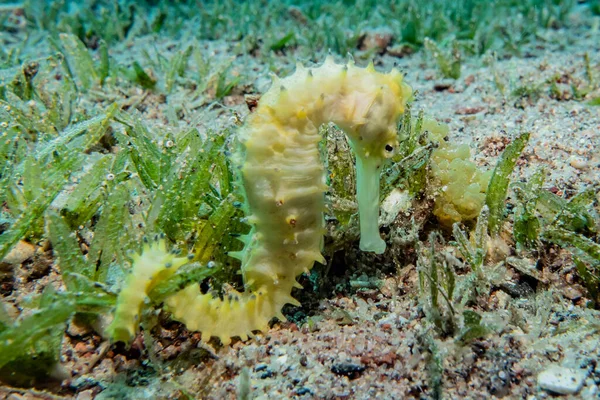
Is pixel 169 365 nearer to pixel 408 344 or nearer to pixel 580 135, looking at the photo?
pixel 408 344

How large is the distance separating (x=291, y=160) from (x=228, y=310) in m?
0.75

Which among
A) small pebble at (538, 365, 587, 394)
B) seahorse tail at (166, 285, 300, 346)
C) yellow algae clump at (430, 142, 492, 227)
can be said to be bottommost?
small pebble at (538, 365, 587, 394)

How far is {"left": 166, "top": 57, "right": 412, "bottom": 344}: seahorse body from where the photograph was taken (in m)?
1.96

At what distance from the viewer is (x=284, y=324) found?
7.38ft

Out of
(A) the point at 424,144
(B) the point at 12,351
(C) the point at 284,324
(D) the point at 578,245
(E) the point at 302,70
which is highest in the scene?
(E) the point at 302,70

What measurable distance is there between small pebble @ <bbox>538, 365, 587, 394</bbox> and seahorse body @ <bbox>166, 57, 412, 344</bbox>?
1.09 meters

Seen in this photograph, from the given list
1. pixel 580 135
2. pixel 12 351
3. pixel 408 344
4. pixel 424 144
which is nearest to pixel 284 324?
pixel 408 344

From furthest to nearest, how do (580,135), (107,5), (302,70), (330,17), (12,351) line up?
(107,5) < (330,17) < (580,135) < (302,70) < (12,351)

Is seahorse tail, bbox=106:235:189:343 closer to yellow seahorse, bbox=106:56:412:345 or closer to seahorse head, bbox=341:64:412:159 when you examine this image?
yellow seahorse, bbox=106:56:412:345

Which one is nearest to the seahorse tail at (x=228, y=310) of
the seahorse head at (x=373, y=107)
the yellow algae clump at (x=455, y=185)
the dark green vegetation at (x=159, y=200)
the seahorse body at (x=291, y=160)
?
the seahorse body at (x=291, y=160)

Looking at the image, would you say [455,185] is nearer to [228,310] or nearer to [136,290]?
[228,310]

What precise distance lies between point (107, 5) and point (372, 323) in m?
8.50

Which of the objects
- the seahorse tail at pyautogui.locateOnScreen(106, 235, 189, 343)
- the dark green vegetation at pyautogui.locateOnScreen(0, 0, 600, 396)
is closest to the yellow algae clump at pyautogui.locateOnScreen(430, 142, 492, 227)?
the dark green vegetation at pyautogui.locateOnScreen(0, 0, 600, 396)

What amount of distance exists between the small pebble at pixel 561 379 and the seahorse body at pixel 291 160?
1.09 m
